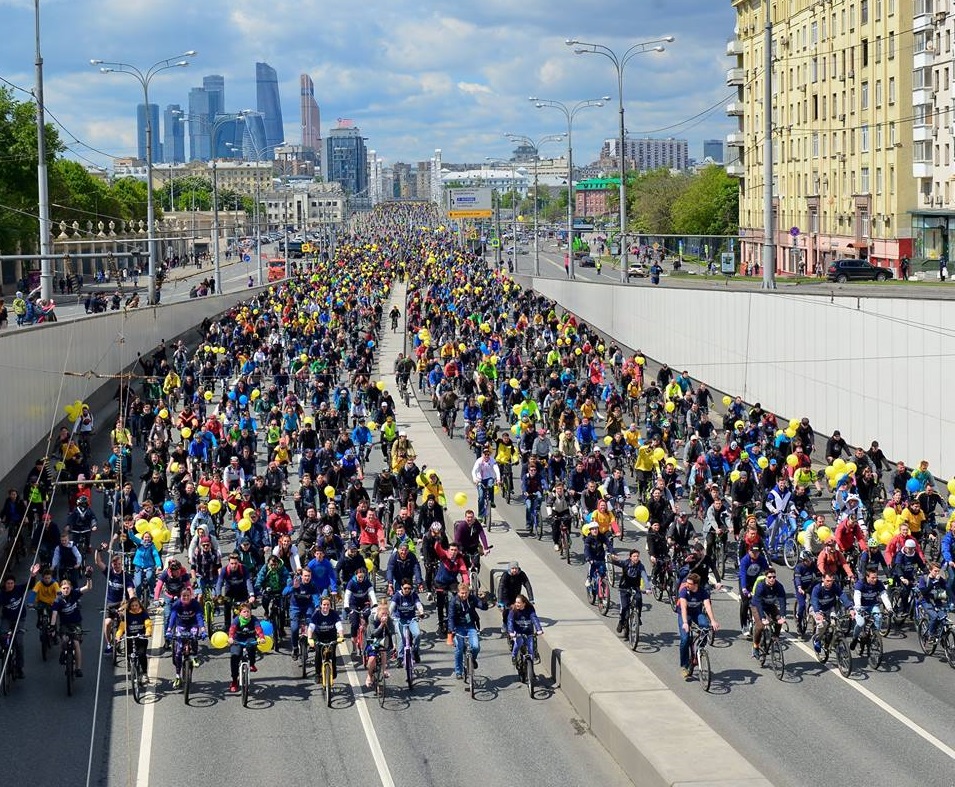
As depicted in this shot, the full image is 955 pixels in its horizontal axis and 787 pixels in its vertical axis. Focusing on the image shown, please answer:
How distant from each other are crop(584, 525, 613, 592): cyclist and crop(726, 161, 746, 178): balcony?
88581 millimetres

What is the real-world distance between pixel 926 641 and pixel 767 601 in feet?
6.92

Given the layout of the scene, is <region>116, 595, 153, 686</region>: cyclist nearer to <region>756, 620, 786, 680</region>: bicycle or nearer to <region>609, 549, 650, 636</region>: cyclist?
<region>609, 549, 650, 636</region>: cyclist

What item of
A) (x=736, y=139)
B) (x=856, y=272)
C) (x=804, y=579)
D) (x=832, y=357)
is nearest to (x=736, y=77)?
(x=736, y=139)

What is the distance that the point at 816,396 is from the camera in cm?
3369

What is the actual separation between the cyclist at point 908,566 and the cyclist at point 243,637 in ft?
24.8

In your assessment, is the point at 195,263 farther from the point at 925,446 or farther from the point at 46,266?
the point at 925,446

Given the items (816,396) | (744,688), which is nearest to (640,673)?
(744,688)

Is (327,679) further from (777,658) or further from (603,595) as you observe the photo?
(777,658)

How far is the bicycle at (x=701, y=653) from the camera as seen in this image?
52.6 ft

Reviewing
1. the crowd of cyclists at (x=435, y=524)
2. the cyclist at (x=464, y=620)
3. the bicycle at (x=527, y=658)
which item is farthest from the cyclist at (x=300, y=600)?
the bicycle at (x=527, y=658)

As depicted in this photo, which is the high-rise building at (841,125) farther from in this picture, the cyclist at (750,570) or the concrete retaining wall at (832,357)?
the cyclist at (750,570)

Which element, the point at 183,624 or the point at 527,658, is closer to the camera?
the point at 183,624

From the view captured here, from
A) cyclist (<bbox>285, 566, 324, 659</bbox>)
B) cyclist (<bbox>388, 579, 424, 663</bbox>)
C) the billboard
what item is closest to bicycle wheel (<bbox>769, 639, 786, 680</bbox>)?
cyclist (<bbox>388, 579, 424, 663</bbox>)

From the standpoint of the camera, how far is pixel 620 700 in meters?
14.8
